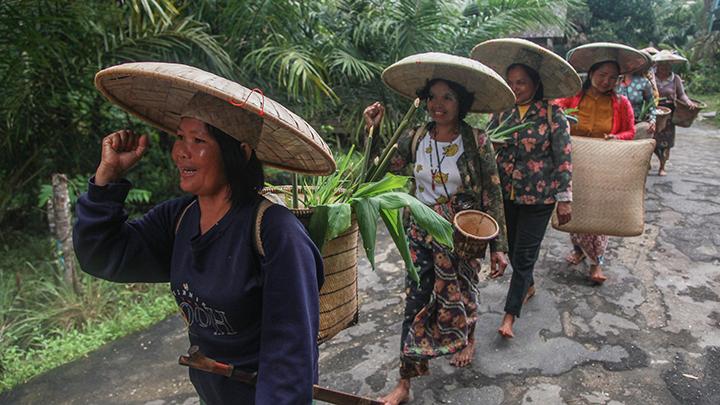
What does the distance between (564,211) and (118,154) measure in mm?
2427

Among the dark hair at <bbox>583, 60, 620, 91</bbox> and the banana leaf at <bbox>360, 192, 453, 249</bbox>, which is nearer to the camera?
the banana leaf at <bbox>360, 192, 453, 249</bbox>

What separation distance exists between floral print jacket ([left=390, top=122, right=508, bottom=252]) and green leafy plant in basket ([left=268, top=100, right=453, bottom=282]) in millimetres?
555

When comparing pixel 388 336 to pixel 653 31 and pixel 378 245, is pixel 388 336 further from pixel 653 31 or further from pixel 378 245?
pixel 653 31

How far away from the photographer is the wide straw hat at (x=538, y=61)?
108 inches

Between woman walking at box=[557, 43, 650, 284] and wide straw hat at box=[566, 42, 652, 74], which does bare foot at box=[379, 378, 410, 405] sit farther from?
wide straw hat at box=[566, 42, 652, 74]

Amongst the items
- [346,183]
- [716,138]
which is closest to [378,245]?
[346,183]

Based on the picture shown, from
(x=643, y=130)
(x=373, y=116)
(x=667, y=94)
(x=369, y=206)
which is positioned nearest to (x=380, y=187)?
(x=369, y=206)

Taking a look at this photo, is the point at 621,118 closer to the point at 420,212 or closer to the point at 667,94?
the point at 420,212

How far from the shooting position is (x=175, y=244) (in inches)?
60.1

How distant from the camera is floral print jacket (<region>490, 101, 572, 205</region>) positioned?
2.97 metres

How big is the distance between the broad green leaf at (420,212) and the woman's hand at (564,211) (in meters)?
1.43

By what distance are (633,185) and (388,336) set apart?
1828 mm

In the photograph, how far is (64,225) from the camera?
144 inches

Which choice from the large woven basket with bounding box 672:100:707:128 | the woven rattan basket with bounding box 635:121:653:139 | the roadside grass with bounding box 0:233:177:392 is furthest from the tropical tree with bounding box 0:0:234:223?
the large woven basket with bounding box 672:100:707:128
